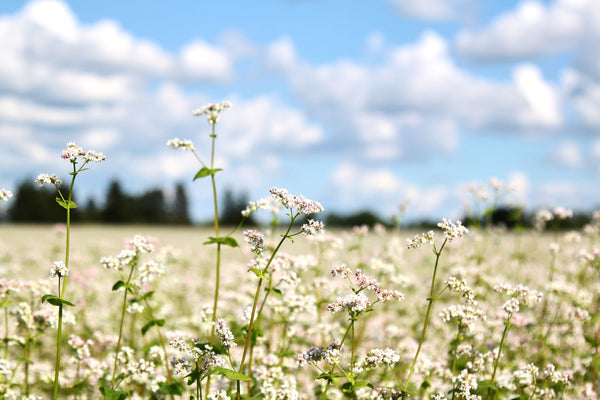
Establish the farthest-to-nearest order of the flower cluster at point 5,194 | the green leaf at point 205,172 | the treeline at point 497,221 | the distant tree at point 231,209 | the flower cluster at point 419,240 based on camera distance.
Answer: the distant tree at point 231,209
the treeline at point 497,221
the flower cluster at point 5,194
the flower cluster at point 419,240
the green leaf at point 205,172

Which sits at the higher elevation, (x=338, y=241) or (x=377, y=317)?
(x=338, y=241)

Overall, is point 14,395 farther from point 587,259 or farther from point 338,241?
point 587,259

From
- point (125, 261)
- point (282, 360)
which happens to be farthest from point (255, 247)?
point (282, 360)

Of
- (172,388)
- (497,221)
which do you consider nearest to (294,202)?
(172,388)

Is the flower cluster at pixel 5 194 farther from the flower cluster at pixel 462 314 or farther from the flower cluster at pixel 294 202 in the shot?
the flower cluster at pixel 462 314

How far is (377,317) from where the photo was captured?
1235 cm

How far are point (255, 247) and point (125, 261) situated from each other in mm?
1507

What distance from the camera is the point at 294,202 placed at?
476 cm

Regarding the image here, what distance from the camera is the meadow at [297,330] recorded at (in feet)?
16.2

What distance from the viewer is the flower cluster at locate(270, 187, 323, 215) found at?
15.5ft

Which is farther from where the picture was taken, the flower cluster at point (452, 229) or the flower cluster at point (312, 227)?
the flower cluster at point (452, 229)

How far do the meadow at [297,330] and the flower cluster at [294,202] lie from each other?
1cm

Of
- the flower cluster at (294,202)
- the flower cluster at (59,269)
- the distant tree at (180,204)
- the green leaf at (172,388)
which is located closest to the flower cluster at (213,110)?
the flower cluster at (294,202)

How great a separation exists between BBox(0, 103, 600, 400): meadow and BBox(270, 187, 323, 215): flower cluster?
12mm
